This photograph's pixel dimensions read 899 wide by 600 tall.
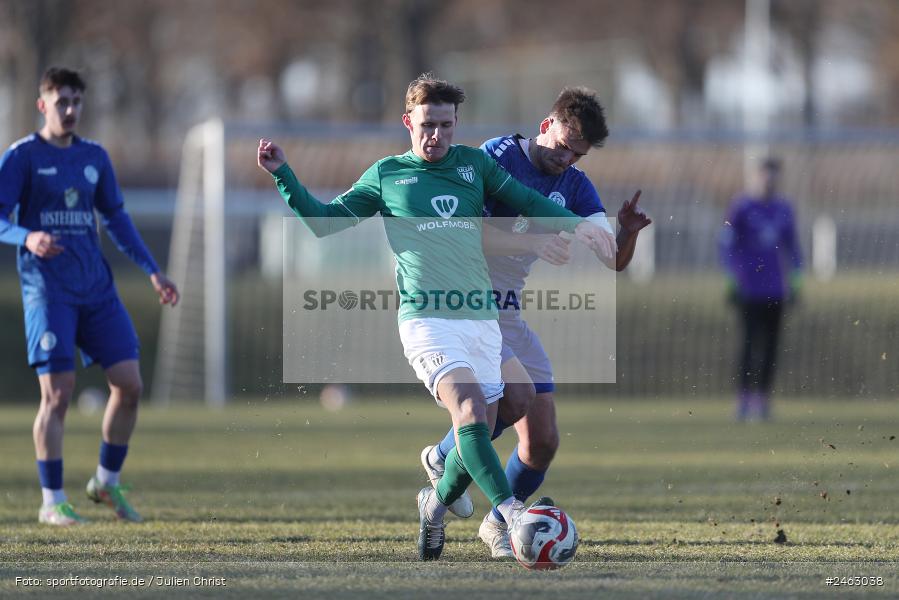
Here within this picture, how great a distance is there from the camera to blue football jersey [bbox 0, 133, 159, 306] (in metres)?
7.54

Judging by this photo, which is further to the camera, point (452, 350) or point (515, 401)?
point (515, 401)

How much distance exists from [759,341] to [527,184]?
7551mm

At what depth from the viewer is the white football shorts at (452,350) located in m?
5.87

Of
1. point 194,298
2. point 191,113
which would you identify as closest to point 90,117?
point 191,113

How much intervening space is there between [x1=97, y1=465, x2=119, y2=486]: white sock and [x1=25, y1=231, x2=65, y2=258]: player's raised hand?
126 centimetres

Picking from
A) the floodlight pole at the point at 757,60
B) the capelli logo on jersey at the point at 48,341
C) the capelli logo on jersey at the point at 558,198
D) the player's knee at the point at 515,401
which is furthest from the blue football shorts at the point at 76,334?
the floodlight pole at the point at 757,60

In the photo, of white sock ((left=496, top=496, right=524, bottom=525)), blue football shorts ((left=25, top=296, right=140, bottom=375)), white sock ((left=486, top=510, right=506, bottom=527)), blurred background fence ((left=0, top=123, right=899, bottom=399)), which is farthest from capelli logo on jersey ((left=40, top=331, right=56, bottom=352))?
blurred background fence ((left=0, top=123, right=899, bottom=399))

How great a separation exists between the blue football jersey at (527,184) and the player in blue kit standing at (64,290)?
6.96 feet

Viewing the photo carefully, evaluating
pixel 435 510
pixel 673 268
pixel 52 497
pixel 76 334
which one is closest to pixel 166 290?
pixel 76 334

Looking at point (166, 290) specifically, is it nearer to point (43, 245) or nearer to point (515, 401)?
point (43, 245)

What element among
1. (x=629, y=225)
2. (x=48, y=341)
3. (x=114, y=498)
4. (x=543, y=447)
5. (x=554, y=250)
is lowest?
(x=114, y=498)

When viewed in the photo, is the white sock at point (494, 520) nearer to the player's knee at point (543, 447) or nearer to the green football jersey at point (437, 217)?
the player's knee at point (543, 447)

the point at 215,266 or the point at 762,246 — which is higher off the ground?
the point at 762,246

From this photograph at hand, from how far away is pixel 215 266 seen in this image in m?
16.6
